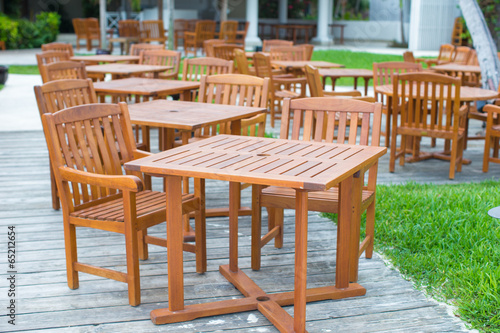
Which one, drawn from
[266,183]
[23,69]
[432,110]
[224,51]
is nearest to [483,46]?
[432,110]

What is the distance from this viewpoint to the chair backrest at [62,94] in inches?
145

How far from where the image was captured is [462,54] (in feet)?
30.9

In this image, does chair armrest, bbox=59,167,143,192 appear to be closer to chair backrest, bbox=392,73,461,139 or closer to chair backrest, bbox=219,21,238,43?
chair backrest, bbox=392,73,461,139

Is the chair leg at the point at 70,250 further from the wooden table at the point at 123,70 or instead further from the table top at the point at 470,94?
the wooden table at the point at 123,70

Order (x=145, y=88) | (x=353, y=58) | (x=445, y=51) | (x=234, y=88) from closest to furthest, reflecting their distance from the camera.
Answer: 1. (x=234, y=88)
2. (x=145, y=88)
3. (x=445, y=51)
4. (x=353, y=58)

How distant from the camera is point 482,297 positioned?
267cm

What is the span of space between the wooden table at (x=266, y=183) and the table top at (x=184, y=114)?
41cm

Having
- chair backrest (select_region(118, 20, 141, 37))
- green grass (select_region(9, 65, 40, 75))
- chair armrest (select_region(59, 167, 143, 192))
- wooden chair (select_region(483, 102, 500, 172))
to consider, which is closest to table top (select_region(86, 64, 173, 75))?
wooden chair (select_region(483, 102, 500, 172))

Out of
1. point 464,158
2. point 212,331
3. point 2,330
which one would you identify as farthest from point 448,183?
point 2,330

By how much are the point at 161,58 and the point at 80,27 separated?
12153mm

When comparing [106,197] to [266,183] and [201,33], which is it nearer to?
[266,183]

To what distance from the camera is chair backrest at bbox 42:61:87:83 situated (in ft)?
15.5

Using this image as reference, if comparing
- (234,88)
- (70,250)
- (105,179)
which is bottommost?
(70,250)

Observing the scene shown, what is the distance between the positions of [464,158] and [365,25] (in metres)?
17.9
